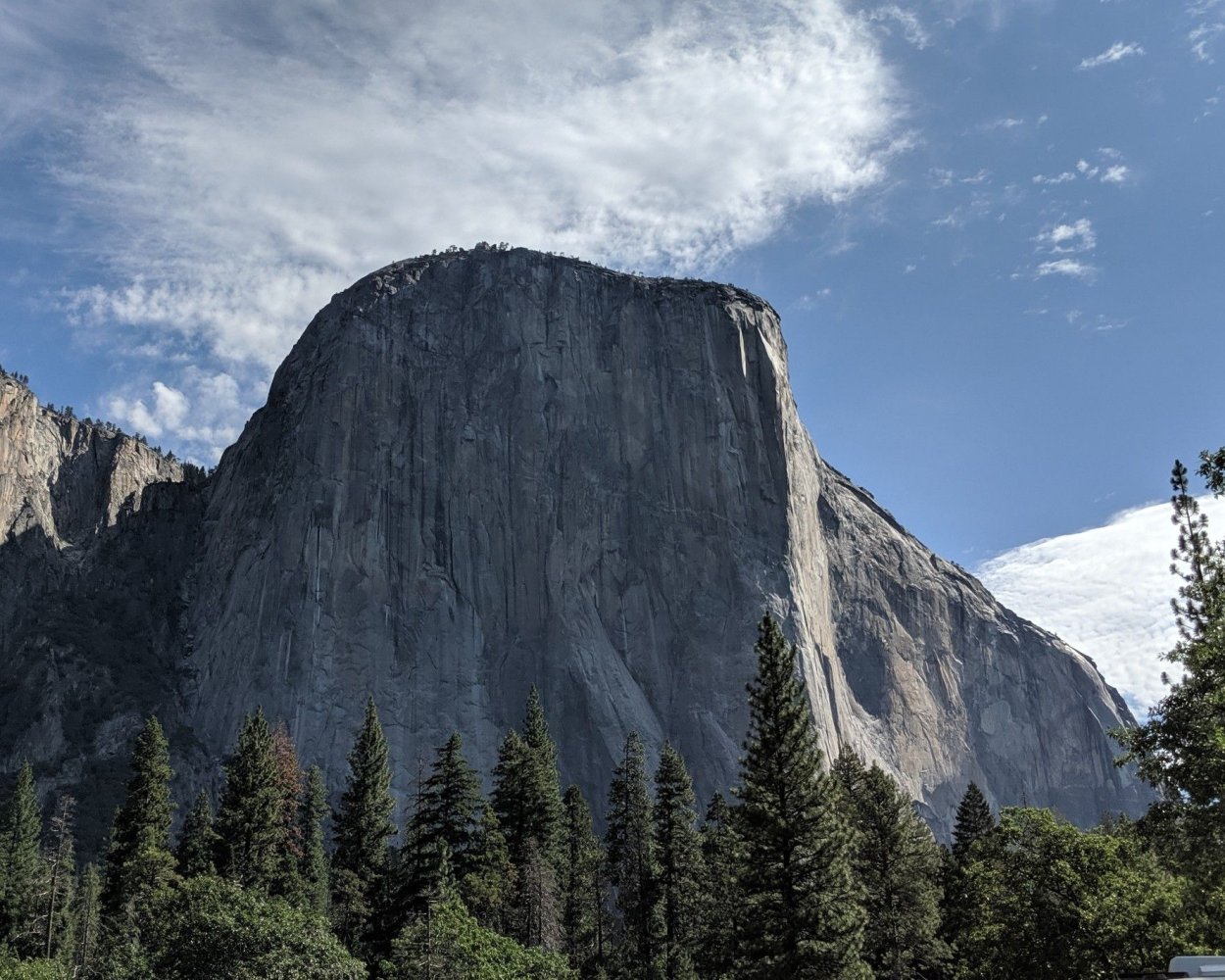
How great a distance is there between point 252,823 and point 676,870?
1926 cm

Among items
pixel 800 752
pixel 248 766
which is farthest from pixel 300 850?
pixel 800 752

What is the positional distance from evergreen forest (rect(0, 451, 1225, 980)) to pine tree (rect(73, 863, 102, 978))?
1.46 feet

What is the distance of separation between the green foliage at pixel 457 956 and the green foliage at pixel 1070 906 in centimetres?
1437

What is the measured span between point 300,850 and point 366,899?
12.1 metres

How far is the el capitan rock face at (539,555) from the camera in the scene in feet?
390

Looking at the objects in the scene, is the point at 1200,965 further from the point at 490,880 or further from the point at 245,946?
the point at 490,880

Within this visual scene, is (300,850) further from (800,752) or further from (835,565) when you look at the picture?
(835,565)

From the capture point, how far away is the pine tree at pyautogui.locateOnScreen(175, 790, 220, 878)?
51.6m

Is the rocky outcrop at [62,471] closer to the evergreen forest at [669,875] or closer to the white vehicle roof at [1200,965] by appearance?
the evergreen forest at [669,875]

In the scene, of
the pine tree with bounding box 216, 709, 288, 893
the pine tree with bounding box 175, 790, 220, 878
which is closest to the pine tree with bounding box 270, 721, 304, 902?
the pine tree with bounding box 216, 709, 288, 893

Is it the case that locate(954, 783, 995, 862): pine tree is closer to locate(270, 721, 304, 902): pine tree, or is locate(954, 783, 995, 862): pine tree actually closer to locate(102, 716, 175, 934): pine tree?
locate(270, 721, 304, 902): pine tree

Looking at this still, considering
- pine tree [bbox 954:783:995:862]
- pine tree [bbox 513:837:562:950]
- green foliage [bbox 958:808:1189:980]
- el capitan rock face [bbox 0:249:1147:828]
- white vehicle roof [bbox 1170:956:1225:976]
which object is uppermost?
el capitan rock face [bbox 0:249:1147:828]

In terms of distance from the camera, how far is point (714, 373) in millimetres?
133625

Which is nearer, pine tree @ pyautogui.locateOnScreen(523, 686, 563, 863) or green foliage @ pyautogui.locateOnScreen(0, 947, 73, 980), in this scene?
green foliage @ pyautogui.locateOnScreen(0, 947, 73, 980)
